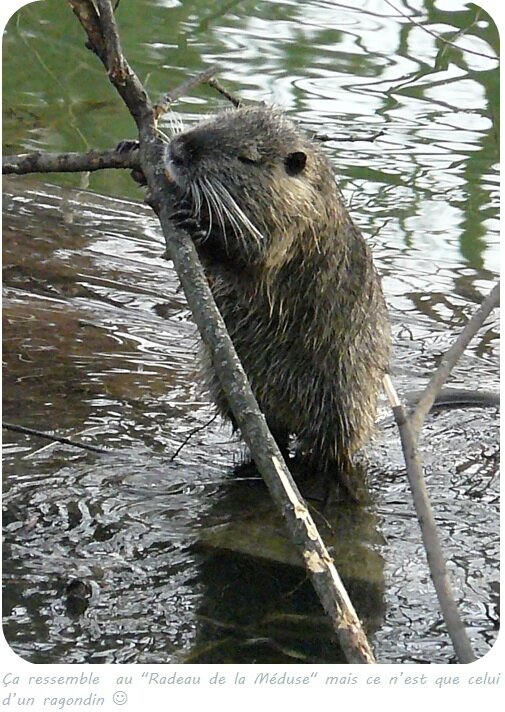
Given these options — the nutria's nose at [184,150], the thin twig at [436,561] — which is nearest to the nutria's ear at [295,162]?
the nutria's nose at [184,150]

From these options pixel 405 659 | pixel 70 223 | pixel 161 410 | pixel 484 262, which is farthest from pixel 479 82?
pixel 405 659

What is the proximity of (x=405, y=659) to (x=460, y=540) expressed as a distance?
619 millimetres

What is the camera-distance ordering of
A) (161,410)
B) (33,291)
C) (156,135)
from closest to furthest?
(156,135)
(161,410)
(33,291)

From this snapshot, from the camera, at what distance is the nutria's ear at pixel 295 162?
3148 millimetres

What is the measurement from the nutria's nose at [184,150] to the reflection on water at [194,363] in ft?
3.04

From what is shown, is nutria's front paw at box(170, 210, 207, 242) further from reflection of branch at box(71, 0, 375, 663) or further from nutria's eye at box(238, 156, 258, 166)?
nutria's eye at box(238, 156, 258, 166)

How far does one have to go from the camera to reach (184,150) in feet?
9.68

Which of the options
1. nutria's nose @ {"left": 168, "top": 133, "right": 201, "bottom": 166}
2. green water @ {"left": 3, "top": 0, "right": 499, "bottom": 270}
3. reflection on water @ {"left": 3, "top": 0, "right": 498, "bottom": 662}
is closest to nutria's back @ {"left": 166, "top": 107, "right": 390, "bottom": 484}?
nutria's nose @ {"left": 168, "top": 133, "right": 201, "bottom": 166}

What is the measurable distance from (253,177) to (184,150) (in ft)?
0.68

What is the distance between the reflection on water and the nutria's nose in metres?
0.93

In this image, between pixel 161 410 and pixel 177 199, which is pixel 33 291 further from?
pixel 177 199

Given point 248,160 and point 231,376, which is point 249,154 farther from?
point 231,376

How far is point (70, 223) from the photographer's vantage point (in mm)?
5543

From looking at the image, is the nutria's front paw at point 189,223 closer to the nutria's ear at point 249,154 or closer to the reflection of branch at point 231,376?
the reflection of branch at point 231,376
